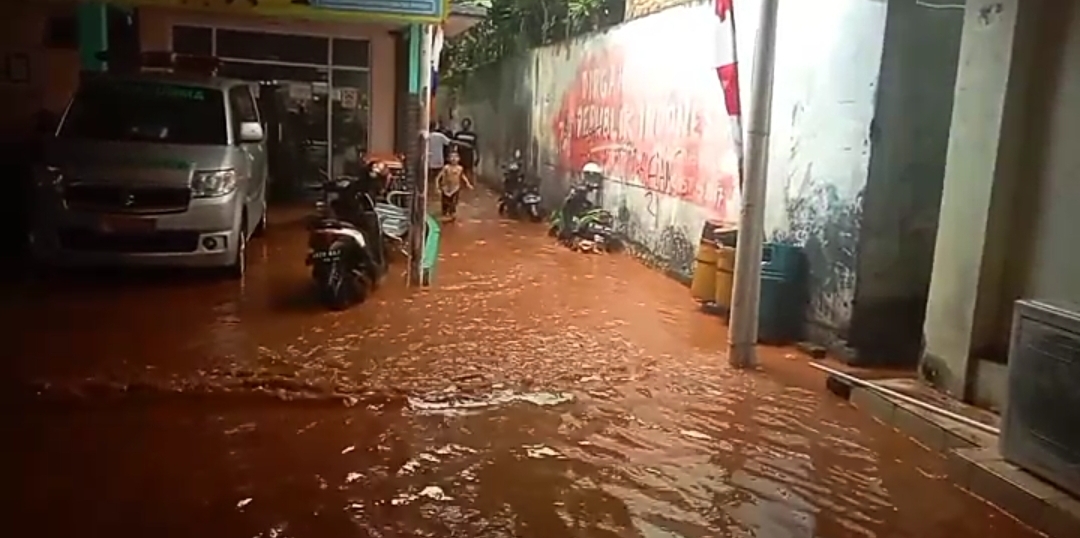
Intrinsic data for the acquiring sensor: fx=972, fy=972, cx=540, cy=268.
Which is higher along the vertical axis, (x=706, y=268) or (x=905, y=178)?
(x=905, y=178)

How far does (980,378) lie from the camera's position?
6176mm

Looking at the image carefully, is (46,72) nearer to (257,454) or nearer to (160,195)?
(160,195)

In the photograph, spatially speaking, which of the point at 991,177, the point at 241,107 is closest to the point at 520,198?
the point at 241,107

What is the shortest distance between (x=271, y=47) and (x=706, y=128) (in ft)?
26.3

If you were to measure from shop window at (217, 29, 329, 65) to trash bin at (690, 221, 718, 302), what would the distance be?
853 cm

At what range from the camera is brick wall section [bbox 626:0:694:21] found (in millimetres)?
11609

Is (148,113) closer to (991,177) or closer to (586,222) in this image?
(586,222)

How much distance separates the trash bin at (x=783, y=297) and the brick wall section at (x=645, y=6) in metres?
4.00

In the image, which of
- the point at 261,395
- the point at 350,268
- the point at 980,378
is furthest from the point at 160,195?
the point at 980,378

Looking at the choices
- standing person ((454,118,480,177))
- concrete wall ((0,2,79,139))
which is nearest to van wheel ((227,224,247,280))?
concrete wall ((0,2,79,139))

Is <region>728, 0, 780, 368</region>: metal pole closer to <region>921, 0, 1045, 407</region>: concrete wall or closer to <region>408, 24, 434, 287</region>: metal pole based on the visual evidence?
<region>921, 0, 1045, 407</region>: concrete wall

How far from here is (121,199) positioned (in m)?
8.54

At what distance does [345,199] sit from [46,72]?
19.1 feet

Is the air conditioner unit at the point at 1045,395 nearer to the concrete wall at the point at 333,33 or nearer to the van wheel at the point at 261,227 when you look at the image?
the van wheel at the point at 261,227
